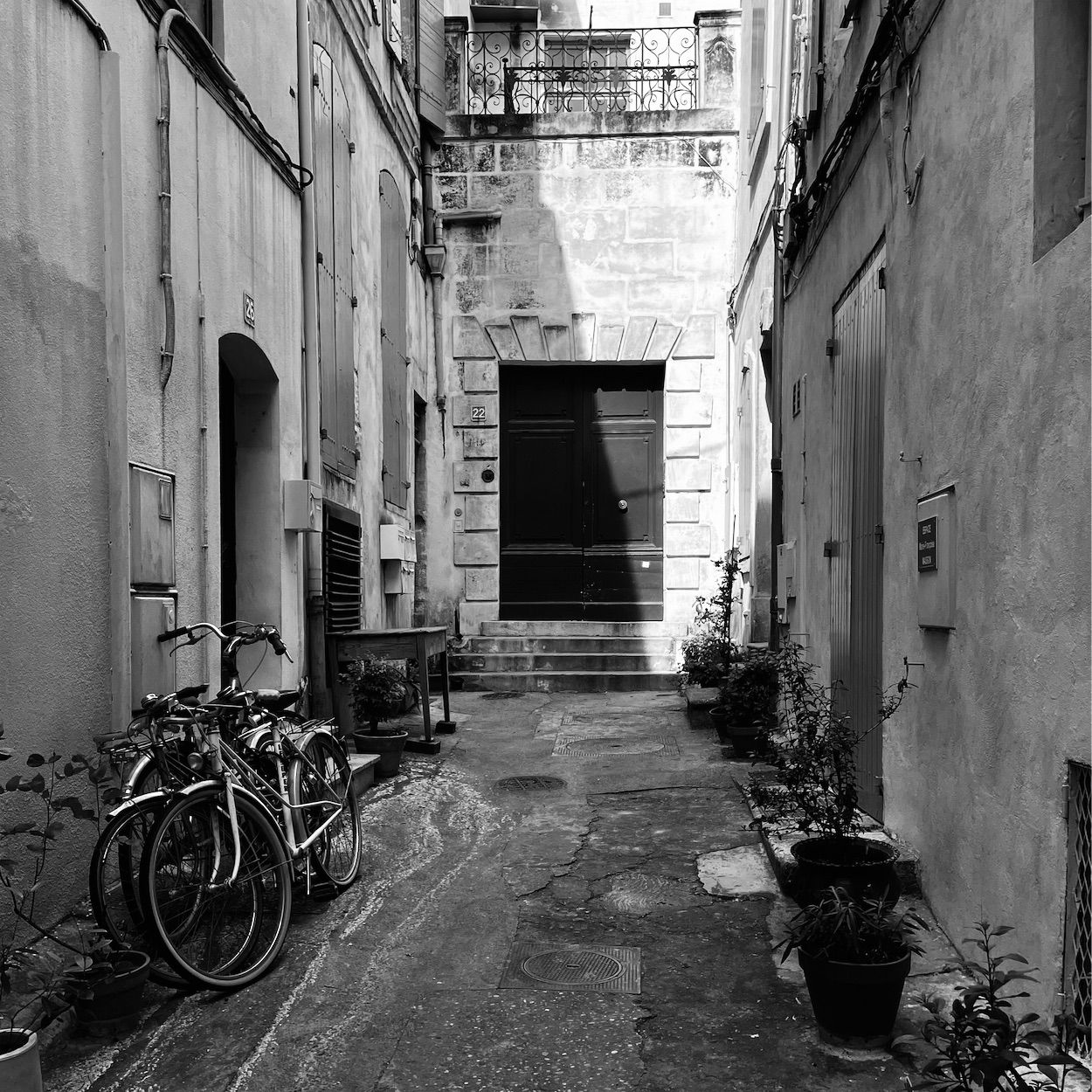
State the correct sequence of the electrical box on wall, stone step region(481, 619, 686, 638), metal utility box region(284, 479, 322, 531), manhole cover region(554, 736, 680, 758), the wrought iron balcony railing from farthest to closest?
the wrought iron balcony railing → stone step region(481, 619, 686, 638) → manhole cover region(554, 736, 680, 758) → metal utility box region(284, 479, 322, 531) → the electrical box on wall

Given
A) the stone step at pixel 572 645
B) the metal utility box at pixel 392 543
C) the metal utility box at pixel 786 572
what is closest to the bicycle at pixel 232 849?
the metal utility box at pixel 786 572

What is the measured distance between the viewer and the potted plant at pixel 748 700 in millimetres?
7355

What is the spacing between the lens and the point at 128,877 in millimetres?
3418

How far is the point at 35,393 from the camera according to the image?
373cm

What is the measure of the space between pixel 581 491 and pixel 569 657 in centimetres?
205

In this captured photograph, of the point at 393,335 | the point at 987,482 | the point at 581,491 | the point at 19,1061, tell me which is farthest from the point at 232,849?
the point at 581,491

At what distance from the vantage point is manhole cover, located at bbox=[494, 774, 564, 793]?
6.60m

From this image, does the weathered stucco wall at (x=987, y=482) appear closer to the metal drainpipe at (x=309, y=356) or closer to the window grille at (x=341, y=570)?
the metal drainpipe at (x=309, y=356)

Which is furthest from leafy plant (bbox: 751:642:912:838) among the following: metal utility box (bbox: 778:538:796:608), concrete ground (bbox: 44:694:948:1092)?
metal utility box (bbox: 778:538:796:608)

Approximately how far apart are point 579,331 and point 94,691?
8.54m

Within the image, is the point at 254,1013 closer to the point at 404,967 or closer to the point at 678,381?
the point at 404,967

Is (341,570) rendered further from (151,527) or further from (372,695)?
(151,527)

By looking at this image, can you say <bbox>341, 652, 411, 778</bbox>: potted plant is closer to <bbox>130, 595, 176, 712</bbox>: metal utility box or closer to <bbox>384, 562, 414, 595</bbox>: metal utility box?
<bbox>384, 562, 414, 595</bbox>: metal utility box

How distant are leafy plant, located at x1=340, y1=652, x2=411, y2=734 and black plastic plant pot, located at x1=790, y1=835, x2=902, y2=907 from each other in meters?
3.90
